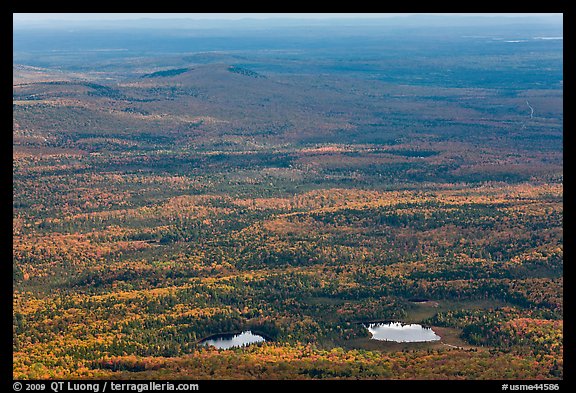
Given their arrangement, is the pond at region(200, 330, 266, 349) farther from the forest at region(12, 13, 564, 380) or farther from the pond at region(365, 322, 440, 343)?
the pond at region(365, 322, 440, 343)

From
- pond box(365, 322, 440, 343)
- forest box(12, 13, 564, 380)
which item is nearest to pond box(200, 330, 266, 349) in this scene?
forest box(12, 13, 564, 380)

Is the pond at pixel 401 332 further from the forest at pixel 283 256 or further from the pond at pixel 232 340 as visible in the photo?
the pond at pixel 232 340

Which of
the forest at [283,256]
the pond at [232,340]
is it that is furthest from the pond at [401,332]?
the pond at [232,340]

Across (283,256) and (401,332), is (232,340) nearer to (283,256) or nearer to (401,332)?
(401,332)

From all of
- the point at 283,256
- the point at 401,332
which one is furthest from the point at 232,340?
the point at 283,256

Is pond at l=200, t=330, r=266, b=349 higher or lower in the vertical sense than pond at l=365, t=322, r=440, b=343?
higher

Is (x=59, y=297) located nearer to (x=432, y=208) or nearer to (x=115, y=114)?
(x=432, y=208)
